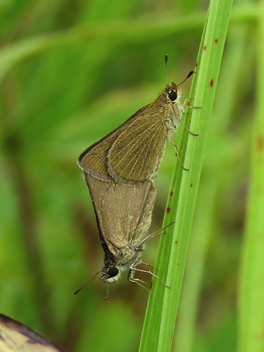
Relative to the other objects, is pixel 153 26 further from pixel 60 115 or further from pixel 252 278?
pixel 252 278

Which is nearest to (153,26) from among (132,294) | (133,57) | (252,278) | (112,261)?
(133,57)

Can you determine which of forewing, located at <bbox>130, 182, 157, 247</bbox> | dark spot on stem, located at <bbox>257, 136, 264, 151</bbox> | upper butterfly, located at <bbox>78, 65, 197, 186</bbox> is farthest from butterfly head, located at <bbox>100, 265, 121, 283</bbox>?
dark spot on stem, located at <bbox>257, 136, 264, 151</bbox>

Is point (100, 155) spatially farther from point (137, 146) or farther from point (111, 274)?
point (111, 274)

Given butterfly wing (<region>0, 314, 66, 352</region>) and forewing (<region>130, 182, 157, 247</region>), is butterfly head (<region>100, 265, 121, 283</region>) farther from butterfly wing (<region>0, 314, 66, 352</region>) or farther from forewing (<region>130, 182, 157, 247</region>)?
butterfly wing (<region>0, 314, 66, 352</region>)

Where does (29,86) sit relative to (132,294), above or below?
above

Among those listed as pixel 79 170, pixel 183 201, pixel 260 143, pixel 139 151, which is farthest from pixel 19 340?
pixel 79 170

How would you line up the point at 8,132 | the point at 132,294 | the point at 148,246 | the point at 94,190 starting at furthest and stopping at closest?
the point at 148,246
the point at 132,294
the point at 8,132
the point at 94,190
